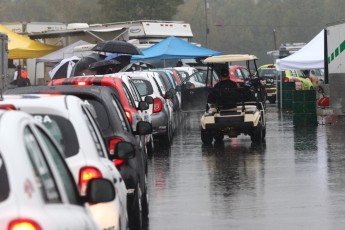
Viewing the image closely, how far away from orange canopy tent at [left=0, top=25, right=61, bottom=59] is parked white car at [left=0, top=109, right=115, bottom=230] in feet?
100

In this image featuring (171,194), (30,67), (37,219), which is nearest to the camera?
(37,219)

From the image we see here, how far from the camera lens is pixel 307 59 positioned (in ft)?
111

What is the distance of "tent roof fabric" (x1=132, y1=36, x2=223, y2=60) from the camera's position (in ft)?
140

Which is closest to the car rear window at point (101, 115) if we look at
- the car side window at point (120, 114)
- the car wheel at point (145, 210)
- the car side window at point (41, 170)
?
the car side window at point (120, 114)

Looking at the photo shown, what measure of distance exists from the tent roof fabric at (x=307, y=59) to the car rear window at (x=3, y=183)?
91.9ft

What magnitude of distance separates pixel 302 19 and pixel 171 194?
387 feet

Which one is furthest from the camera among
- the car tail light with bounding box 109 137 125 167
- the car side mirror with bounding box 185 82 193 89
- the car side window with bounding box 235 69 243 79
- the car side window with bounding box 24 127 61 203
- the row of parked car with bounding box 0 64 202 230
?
the car side window with bounding box 235 69 243 79

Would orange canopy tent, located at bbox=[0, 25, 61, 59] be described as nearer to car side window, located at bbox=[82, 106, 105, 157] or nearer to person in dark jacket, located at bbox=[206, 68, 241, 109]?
person in dark jacket, located at bbox=[206, 68, 241, 109]

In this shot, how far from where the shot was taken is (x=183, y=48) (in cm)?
4441

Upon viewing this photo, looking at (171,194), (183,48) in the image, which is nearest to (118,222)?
(171,194)

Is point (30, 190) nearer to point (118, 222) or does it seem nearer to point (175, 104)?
point (118, 222)

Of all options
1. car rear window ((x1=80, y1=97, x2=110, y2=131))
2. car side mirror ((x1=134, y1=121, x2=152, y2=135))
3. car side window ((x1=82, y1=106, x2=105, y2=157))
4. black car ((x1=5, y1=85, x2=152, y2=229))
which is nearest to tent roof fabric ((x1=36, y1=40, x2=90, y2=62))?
car side mirror ((x1=134, y1=121, x2=152, y2=135))

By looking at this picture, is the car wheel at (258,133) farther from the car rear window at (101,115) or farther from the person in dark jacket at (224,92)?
the car rear window at (101,115)

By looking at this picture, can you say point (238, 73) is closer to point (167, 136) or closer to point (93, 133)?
point (167, 136)
